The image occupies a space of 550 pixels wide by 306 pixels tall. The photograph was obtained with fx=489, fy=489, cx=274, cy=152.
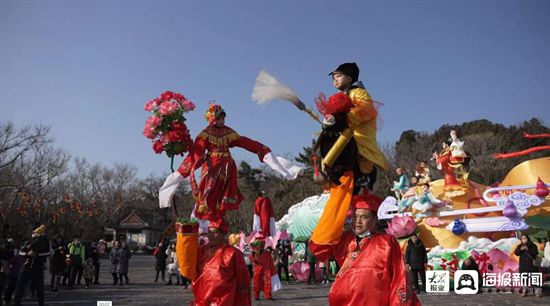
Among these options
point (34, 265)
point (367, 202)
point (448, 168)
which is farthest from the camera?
point (448, 168)

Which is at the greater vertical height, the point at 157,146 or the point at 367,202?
the point at 157,146

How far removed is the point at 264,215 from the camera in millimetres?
11234

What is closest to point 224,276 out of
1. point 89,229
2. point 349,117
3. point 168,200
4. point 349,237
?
point 168,200

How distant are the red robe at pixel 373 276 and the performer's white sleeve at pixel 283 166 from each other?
245cm

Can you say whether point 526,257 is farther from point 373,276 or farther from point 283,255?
point 373,276

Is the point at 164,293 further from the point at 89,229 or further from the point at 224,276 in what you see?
the point at 89,229

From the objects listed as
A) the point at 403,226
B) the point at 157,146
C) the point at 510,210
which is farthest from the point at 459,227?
the point at 157,146

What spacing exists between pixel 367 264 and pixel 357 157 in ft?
3.20

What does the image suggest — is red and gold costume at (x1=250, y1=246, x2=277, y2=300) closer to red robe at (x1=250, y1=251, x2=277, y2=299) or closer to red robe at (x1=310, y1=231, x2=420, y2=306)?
red robe at (x1=250, y1=251, x2=277, y2=299)

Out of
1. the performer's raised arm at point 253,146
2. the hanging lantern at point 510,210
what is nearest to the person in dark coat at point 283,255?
the hanging lantern at point 510,210

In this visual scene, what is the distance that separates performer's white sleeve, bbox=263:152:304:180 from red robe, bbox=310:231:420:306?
2451 mm

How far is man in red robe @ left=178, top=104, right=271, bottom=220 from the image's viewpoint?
655 cm

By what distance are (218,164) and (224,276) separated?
169cm

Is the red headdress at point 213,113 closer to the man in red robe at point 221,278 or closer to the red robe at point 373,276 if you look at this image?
the man in red robe at point 221,278
